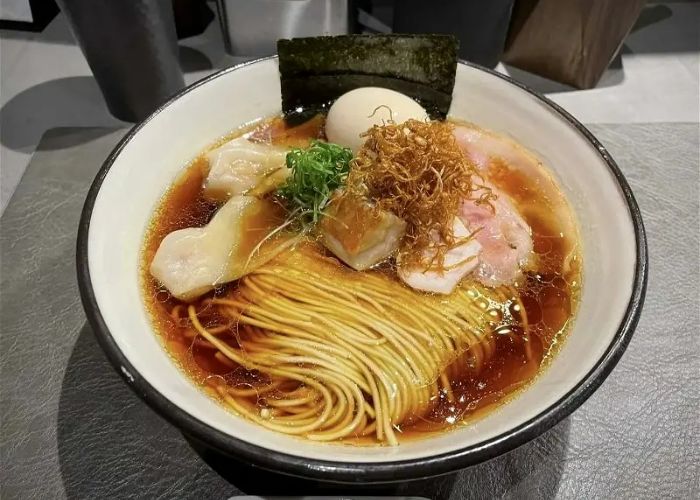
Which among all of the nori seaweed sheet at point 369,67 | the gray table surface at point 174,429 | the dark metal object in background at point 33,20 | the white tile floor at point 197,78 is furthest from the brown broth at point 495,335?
the dark metal object in background at point 33,20

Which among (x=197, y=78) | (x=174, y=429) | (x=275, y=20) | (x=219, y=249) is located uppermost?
(x=275, y=20)

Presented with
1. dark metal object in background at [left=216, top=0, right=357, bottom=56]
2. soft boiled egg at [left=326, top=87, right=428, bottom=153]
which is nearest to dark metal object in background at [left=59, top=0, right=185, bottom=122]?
dark metal object in background at [left=216, top=0, right=357, bottom=56]

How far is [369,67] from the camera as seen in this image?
5.90ft

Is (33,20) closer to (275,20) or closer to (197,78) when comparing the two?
(197,78)

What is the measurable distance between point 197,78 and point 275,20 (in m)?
0.41

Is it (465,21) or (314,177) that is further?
(465,21)

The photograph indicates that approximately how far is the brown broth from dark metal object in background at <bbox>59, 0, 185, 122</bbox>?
26.2 inches

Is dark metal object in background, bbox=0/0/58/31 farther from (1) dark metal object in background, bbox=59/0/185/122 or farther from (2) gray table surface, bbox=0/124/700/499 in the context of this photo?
(2) gray table surface, bbox=0/124/700/499

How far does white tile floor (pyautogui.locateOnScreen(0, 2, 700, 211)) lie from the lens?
2.27 m

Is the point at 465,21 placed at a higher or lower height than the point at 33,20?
higher

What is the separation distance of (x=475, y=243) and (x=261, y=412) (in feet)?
2.17

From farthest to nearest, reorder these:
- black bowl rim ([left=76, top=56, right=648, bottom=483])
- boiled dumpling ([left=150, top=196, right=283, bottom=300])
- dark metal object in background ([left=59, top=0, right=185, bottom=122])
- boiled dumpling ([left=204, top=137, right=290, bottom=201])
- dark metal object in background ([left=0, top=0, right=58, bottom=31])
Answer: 1. dark metal object in background ([left=0, top=0, right=58, bottom=31])
2. dark metal object in background ([left=59, top=0, right=185, bottom=122])
3. boiled dumpling ([left=204, top=137, right=290, bottom=201])
4. boiled dumpling ([left=150, top=196, right=283, bottom=300])
5. black bowl rim ([left=76, top=56, right=648, bottom=483])

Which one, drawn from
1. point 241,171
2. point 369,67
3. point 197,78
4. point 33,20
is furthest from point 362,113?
point 33,20

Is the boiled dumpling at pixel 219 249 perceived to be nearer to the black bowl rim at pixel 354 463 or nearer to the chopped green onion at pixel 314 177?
the chopped green onion at pixel 314 177
